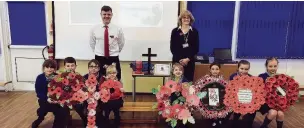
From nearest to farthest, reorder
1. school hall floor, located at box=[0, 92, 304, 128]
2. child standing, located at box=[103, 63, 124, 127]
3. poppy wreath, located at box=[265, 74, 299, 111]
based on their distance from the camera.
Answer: poppy wreath, located at box=[265, 74, 299, 111]
child standing, located at box=[103, 63, 124, 127]
school hall floor, located at box=[0, 92, 304, 128]

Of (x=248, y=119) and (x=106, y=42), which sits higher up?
(x=106, y=42)

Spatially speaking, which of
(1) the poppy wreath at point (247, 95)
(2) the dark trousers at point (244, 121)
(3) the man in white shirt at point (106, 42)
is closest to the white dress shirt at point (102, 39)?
(3) the man in white shirt at point (106, 42)

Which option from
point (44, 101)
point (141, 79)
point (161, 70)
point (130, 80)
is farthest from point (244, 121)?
point (44, 101)

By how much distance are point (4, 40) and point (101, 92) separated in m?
2.94

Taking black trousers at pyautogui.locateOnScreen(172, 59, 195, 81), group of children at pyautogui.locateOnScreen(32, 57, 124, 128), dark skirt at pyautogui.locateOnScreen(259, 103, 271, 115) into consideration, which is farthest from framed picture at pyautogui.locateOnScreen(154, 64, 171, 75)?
dark skirt at pyautogui.locateOnScreen(259, 103, 271, 115)

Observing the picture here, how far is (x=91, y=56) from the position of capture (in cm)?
476

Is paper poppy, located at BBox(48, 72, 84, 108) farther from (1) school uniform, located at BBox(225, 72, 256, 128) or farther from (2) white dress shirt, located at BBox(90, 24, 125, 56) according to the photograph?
(1) school uniform, located at BBox(225, 72, 256, 128)

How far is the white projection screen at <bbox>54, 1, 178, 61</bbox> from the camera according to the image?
4574 mm

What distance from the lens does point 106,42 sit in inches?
153

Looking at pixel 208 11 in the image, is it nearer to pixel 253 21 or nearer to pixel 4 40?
pixel 253 21

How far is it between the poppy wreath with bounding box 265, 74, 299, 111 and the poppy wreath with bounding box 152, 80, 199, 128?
85cm

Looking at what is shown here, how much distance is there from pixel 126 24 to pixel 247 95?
239cm

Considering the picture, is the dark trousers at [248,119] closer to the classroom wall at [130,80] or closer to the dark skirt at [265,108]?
the dark skirt at [265,108]

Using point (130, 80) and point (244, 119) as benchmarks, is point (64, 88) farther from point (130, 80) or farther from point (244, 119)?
point (244, 119)
